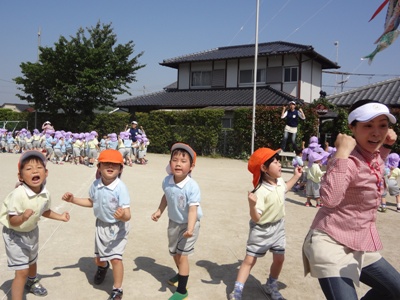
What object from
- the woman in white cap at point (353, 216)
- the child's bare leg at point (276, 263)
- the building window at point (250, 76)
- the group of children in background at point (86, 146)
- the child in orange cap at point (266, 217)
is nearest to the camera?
the woman in white cap at point (353, 216)

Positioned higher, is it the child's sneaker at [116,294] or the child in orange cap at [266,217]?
the child in orange cap at [266,217]

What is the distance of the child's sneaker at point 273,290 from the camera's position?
11.7 feet

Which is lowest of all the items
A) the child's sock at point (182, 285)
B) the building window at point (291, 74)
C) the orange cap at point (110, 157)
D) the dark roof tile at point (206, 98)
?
the child's sock at point (182, 285)

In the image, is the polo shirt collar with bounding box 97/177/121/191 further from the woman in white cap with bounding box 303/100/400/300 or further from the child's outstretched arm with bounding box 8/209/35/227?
the woman in white cap with bounding box 303/100/400/300

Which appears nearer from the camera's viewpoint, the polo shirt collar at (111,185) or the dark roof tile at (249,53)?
the polo shirt collar at (111,185)

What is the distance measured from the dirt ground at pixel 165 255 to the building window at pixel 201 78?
1823cm

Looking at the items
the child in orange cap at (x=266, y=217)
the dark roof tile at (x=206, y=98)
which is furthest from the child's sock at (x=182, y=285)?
the dark roof tile at (x=206, y=98)

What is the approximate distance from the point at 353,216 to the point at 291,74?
2149cm

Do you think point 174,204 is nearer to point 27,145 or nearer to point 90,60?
point 27,145

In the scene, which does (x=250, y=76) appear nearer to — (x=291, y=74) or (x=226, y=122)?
(x=291, y=74)

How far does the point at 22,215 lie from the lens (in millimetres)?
3018

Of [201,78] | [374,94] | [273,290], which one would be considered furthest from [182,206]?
[201,78]

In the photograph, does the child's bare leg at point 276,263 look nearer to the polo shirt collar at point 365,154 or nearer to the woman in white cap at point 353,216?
the woman in white cap at point 353,216

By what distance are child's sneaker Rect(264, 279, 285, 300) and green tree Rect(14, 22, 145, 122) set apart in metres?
22.9
